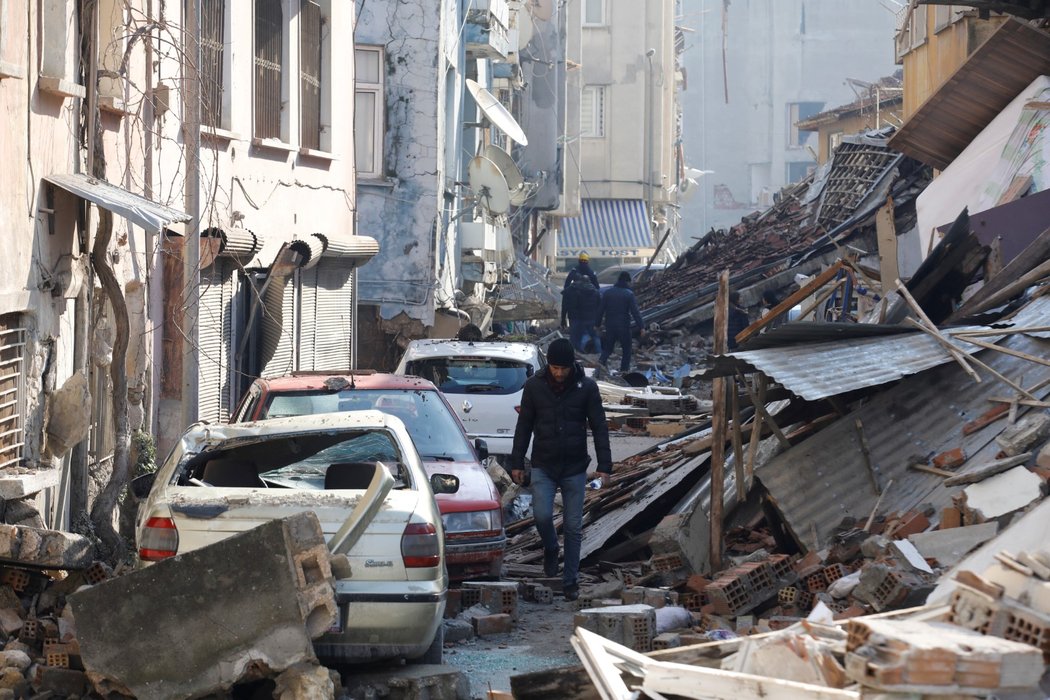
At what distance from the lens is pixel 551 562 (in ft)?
34.4

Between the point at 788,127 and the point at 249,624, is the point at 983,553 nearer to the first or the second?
the point at 249,624

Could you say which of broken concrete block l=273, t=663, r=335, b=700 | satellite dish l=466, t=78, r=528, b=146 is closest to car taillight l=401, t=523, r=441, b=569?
broken concrete block l=273, t=663, r=335, b=700

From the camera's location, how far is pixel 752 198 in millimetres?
68562

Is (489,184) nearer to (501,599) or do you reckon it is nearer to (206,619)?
(501,599)

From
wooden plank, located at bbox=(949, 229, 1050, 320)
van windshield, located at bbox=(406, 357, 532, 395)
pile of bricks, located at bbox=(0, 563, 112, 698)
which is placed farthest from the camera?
van windshield, located at bbox=(406, 357, 532, 395)

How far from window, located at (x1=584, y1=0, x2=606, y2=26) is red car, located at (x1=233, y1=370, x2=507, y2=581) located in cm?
4162

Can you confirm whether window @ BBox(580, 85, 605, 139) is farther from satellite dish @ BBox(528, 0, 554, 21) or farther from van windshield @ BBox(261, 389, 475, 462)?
van windshield @ BBox(261, 389, 475, 462)

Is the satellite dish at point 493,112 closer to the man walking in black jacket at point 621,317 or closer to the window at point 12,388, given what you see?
the man walking in black jacket at point 621,317

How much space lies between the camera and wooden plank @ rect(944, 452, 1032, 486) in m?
8.34

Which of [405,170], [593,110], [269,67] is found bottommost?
[405,170]

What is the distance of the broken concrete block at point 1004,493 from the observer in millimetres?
8039

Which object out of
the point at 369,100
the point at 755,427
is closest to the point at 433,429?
the point at 755,427

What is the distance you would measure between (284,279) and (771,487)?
8.52m

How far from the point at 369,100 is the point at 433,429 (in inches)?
525
